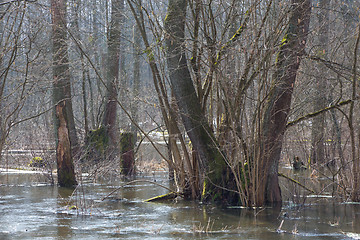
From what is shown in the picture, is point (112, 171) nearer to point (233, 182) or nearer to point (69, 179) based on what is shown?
point (69, 179)

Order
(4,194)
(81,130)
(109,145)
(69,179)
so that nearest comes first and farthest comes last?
(4,194)
(69,179)
(109,145)
(81,130)

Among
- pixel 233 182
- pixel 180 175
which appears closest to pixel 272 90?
pixel 233 182

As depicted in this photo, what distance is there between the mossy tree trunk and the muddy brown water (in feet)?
2.21

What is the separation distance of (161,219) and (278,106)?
10.0 ft

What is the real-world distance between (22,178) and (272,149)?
9182mm

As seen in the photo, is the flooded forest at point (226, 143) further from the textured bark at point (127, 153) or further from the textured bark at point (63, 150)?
the textured bark at point (127, 153)

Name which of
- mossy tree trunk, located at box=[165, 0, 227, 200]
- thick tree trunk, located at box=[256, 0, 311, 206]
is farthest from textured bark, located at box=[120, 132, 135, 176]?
thick tree trunk, located at box=[256, 0, 311, 206]

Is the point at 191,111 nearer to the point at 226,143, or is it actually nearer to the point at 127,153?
the point at 226,143

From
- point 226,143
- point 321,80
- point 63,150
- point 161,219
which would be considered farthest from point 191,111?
point 63,150

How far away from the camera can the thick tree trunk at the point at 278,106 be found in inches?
353

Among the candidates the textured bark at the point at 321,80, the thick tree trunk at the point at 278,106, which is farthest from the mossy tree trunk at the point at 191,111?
the textured bark at the point at 321,80

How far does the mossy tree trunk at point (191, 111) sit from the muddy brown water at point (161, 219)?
2.21ft

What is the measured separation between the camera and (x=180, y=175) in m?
10.4

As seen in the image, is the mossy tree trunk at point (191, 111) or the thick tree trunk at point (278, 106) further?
the mossy tree trunk at point (191, 111)
